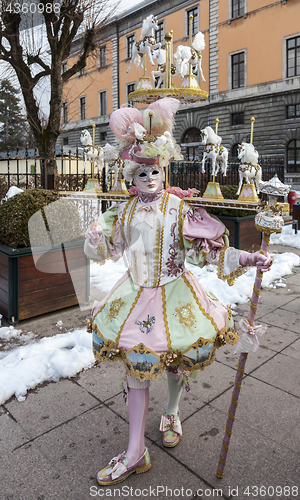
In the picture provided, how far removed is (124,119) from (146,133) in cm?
16

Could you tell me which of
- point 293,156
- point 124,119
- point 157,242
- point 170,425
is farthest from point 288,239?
point 293,156

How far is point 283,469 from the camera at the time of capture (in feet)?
7.08

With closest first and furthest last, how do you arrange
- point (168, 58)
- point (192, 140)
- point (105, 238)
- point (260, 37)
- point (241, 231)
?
point (105, 238) → point (168, 58) → point (241, 231) → point (260, 37) → point (192, 140)

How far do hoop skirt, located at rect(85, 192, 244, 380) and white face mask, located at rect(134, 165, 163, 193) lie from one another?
10 centimetres

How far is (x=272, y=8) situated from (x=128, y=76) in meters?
13.2

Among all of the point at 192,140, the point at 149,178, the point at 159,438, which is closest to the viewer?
the point at 149,178

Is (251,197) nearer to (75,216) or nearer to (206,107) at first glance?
(75,216)

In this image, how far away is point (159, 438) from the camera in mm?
2449

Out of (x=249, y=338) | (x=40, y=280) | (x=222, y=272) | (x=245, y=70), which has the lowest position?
(x=40, y=280)

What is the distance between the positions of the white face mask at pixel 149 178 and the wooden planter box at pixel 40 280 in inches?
98.1

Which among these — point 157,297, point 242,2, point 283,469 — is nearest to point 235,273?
point 157,297

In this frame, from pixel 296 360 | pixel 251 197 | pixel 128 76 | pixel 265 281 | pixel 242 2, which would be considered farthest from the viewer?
pixel 128 76

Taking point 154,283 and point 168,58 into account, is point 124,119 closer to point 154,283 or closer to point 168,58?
point 154,283

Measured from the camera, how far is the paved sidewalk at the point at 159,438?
6.69ft
